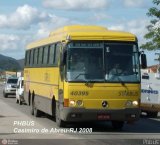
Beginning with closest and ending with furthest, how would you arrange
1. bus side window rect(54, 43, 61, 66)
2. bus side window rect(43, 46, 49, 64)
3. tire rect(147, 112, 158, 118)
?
bus side window rect(54, 43, 61, 66), bus side window rect(43, 46, 49, 64), tire rect(147, 112, 158, 118)

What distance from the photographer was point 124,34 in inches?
696

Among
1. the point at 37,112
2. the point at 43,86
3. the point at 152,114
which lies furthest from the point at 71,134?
the point at 152,114

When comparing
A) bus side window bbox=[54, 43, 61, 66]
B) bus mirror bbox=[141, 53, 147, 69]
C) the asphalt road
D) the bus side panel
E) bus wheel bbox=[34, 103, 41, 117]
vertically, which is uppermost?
bus side window bbox=[54, 43, 61, 66]

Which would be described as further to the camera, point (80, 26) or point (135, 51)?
point (80, 26)

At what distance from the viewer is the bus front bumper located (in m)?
16.9

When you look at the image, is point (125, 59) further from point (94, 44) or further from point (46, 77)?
point (46, 77)

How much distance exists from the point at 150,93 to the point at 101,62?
9482 millimetres

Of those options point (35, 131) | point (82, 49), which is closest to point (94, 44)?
point (82, 49)

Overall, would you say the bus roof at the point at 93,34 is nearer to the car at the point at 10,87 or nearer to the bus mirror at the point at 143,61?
the bus mirror at the point at 143,61

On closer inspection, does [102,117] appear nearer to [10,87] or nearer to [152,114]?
[152,114]

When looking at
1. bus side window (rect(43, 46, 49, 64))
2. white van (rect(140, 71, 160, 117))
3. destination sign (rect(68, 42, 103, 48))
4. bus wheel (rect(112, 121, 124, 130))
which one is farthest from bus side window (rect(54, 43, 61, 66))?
white van (rect(140, 71, 160, 117))

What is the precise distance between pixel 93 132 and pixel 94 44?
277cm

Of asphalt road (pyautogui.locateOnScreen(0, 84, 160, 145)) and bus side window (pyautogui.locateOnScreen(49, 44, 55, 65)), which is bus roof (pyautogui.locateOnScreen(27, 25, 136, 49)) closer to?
bus side window (pyautogui.locateOnScreen(49, 44, 55, 65))

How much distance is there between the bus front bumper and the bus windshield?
926 mm
